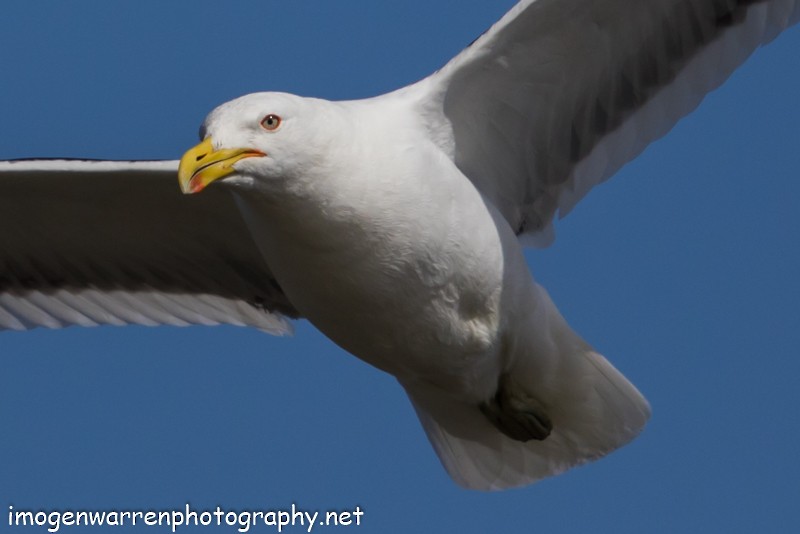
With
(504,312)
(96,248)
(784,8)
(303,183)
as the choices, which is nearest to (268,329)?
(96,248)

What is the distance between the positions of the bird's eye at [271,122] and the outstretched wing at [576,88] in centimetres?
77

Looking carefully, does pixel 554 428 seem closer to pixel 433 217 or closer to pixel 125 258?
pixel 433 217

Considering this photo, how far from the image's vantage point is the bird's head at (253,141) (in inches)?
225

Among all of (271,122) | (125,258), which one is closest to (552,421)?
(125,258)

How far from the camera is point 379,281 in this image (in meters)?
6.18

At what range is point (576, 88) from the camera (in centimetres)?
715

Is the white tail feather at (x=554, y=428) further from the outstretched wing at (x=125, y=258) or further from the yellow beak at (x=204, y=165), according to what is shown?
the yellow beak at (x=204, y=165)

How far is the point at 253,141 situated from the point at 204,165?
19 cm

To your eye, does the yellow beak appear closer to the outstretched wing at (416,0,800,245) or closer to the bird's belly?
the bird's belly

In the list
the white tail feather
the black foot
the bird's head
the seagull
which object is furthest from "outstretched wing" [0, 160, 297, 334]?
the bird's head

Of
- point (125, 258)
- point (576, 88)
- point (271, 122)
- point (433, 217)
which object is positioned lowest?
point (433, 217)

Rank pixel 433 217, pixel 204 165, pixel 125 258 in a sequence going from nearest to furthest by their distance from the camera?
pixel 204 165 → pixel 433 217 → pixel 125 258

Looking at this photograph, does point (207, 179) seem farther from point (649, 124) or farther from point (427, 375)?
point (649, 124)

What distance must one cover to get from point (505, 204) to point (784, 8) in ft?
4.19
